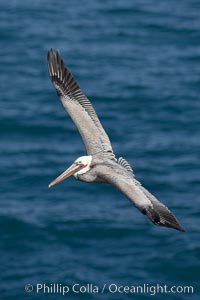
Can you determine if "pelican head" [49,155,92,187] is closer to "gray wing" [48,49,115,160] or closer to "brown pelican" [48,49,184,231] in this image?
"brown pelican" [48,49,184,231]

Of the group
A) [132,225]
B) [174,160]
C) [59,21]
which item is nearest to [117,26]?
[59,21]

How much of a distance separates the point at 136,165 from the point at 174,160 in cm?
191

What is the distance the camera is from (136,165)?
4928cm

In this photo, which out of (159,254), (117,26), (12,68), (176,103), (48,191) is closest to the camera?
(159,254)

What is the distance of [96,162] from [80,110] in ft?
6.86

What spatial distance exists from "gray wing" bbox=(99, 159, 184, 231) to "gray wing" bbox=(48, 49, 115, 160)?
1927 millimetres

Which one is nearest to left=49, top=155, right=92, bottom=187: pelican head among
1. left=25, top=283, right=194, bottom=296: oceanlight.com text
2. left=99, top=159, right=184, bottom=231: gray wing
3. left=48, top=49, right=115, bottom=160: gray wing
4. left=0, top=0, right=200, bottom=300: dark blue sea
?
left=48, top=49, right=115, bottom=160: gray wing

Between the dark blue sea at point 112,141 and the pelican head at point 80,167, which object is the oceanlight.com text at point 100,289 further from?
the pelican head at point 80,167

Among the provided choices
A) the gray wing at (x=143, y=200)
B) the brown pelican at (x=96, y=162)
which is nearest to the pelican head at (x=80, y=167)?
the brown pelican at (x=96, y=162)

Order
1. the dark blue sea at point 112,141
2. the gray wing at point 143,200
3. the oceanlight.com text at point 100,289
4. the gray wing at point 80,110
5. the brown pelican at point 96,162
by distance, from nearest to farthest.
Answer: the gray wing at point 143,200
the brown pelican at point 96,162
the gray wing at point 80,110
the oceanlight.com text at point 100,289
the dark blue sea at point 112,141

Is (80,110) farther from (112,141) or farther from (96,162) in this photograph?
(112,141)

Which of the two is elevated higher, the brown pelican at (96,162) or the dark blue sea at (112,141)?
the dark blue sea at (112,141)

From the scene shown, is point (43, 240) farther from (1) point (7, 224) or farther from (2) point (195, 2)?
(2) point (195, 2)

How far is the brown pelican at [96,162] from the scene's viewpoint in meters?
23.5
